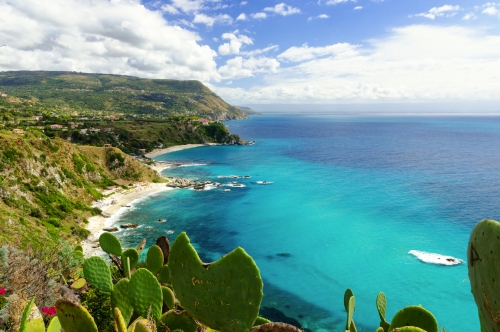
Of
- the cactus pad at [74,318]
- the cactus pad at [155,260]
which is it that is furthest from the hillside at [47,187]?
the cactus pad at [74,318]

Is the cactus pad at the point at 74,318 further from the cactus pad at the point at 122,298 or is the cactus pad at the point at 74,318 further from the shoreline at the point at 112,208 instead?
the shoreline at the point at 112,208

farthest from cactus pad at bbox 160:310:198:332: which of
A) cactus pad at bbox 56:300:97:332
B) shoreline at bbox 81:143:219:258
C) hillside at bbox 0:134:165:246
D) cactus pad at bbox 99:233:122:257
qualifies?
shoreline at bbox 81:143:219:258

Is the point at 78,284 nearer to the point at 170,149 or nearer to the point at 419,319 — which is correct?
the point at 419,319

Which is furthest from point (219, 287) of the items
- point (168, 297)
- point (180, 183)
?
point (180, 183)

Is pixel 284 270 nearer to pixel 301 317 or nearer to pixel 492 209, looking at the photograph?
pixel 301 317

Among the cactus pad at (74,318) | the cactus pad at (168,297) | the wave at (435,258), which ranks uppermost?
the cactus pad at (74,318)

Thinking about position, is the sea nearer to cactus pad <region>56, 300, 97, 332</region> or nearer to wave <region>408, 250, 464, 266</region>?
wave <region>408, 250, 464, 266</region>
